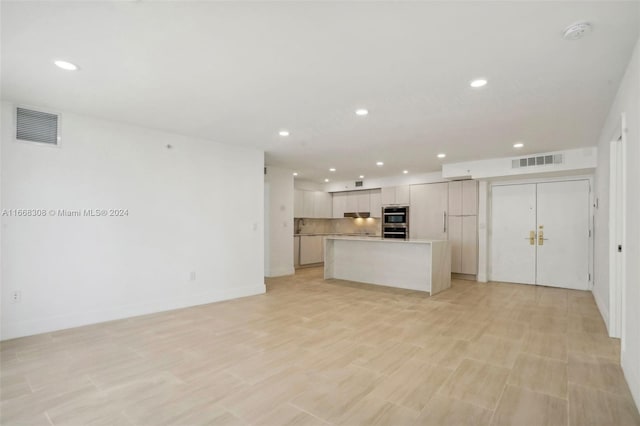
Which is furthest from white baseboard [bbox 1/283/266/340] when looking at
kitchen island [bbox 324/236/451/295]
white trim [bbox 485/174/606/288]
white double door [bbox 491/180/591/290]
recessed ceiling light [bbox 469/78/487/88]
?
white double door [bbox 491/180/591/290]

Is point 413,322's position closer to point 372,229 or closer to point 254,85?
point 254,85

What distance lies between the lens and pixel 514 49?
7.84 feet

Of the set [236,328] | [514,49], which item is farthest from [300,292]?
[514,49]

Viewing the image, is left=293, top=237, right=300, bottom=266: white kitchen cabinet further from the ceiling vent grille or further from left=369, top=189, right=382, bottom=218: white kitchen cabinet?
the ceiling vent grille

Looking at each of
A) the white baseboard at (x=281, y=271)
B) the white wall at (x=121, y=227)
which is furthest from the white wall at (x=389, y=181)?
the white wall at (x=121, y=227)

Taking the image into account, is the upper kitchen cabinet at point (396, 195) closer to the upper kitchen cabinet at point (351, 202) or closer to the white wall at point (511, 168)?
the upper kitchen cabinet at point (351, 202)

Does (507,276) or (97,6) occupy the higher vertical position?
(97,6)

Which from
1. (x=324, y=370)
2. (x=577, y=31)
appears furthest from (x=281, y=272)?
(x=577, y=31)

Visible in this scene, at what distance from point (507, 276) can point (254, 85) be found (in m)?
6.85

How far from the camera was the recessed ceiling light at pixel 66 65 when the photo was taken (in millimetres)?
2657

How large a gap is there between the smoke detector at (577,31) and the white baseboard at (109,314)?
5313 mm

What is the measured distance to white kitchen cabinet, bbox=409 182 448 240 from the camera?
7.89 meters

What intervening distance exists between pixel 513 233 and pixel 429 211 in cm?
198

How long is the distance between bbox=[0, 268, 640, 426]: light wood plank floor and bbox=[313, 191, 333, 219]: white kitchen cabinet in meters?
5.64
